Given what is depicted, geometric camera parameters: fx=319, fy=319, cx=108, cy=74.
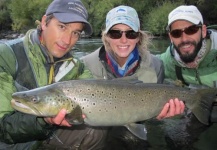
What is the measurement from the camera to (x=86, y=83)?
10.0 ft

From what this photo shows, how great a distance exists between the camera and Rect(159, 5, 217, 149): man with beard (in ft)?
15.1

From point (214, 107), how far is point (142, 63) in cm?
127

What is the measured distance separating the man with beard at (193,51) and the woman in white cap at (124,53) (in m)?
0.39

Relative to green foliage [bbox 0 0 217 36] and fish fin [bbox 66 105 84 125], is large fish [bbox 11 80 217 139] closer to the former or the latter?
fish fin [bbox 66 105 84 125]

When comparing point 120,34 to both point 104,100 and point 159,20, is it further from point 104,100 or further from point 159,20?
point 159,20

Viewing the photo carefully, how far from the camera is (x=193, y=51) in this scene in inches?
182

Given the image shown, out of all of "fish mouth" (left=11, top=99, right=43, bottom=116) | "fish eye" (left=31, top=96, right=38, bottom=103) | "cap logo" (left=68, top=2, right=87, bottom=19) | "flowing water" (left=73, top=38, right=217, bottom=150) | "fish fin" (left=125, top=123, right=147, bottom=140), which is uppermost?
"cap logo" (left=68, top=2, right=87, bottom=19)

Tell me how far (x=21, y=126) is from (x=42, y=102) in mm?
299

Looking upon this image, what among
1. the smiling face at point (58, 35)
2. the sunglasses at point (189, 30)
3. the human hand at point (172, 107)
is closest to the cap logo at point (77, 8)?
the smiling face at point (58, 35)

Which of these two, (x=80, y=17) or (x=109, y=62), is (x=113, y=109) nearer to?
(x=80, y=17)

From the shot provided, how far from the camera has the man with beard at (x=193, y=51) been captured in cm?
461

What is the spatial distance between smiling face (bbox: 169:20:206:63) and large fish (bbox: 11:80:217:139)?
106 centimetres

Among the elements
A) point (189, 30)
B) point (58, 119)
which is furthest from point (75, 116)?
point (189, 30)

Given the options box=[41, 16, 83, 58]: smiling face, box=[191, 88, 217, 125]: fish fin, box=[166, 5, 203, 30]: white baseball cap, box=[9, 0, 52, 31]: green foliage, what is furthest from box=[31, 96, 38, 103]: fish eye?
box=[9, 0, 52, 31]: green foliage
